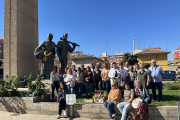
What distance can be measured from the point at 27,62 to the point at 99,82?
7.18 metres

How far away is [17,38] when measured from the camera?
1060 centimetres

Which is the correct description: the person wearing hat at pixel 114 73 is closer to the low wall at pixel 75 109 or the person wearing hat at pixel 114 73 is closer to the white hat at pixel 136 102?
the low wall at pixel 75 109

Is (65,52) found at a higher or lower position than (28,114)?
higher

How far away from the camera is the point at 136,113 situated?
4.54 metres

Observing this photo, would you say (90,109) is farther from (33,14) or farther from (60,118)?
(33,14)

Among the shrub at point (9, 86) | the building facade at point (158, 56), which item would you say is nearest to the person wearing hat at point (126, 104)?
the shrub at point (9, 86)

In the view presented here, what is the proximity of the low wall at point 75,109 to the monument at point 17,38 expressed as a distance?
4.64 meters

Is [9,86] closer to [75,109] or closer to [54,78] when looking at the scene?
[54,78]

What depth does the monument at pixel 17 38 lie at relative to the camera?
10.5 metres

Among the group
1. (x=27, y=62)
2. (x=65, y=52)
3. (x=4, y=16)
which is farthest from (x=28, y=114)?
(x=4, y=16)

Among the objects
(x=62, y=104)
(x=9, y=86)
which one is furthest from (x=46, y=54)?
(x=62, y=104)

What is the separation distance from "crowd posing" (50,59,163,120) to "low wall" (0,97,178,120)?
1.08ft

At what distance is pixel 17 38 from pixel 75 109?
7.76m

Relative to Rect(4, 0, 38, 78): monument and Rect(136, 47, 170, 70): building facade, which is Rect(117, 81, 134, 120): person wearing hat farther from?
Rect(136, 47, 170, 70): building facade
